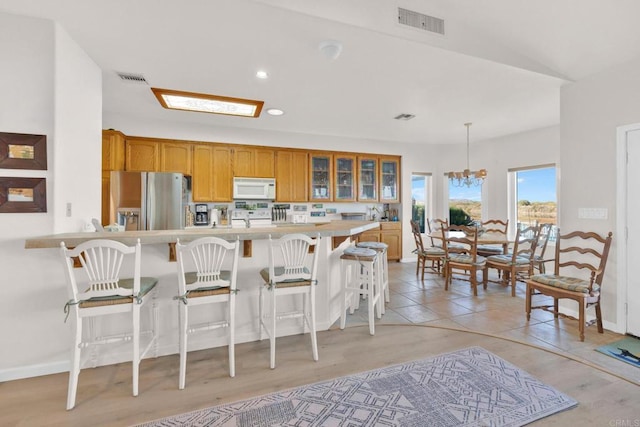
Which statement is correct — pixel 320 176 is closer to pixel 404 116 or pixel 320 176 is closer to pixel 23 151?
pixel 404 116

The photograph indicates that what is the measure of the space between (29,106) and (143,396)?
7.31 feet

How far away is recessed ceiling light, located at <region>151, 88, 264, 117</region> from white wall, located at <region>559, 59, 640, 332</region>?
3625 mm

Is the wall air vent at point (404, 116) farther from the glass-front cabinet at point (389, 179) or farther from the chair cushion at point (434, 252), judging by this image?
the chair cushion at point (434, 252)

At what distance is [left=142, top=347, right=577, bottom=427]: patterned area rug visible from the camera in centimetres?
170

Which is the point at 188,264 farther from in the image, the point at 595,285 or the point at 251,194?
the point at 595,285

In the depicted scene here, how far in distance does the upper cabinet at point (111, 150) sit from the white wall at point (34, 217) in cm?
183

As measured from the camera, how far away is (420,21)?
2.35 metres

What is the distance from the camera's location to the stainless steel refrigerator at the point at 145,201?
12.9 ft

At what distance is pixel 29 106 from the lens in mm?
2107

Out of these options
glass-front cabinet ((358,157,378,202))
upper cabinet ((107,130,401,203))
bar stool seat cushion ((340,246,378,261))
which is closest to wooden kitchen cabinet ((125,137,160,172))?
upper cabinet ((107,130,401,203))

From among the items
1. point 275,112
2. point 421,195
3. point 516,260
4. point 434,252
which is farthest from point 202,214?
point 516,260

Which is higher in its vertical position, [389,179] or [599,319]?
[389,179]

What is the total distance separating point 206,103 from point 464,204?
553 cm

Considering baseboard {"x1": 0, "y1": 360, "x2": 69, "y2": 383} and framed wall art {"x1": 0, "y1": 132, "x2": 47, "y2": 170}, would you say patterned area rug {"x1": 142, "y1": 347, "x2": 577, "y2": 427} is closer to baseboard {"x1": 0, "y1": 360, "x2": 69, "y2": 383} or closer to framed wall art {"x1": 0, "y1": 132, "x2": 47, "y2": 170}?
baseboard {"x1": 0, "y1": 360, "x2": 69, "y2": 383}
